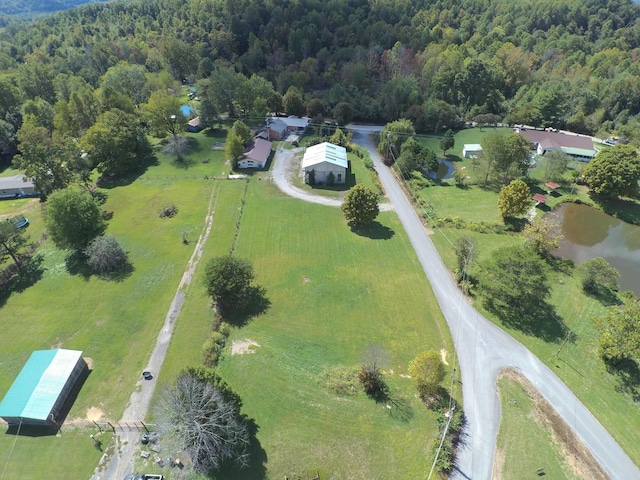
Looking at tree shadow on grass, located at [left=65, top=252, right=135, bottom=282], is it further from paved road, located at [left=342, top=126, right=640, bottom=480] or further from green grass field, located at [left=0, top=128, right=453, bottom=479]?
paved road, located at [left=342, top=126, right=640, bottom=480]

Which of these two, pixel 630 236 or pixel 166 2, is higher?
pixel 166 2

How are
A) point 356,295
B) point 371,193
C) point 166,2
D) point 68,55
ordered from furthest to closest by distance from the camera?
1. point 166,2
2. point 68,55
3. point 371,193
4. point 356,295

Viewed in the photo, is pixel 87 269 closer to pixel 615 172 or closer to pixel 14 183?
pixel 14 183

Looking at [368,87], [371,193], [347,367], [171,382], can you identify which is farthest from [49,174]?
[368,87]

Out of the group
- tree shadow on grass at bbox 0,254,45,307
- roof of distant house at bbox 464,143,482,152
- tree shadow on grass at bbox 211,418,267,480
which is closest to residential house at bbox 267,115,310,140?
roof of distant house at bbox 464,143,482,152

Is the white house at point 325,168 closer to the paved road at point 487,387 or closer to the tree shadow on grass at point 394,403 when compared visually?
the paved road at point 487,387

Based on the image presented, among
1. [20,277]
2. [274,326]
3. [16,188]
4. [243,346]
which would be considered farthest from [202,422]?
[16,188]

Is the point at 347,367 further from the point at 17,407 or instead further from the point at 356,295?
the point at 17,407
